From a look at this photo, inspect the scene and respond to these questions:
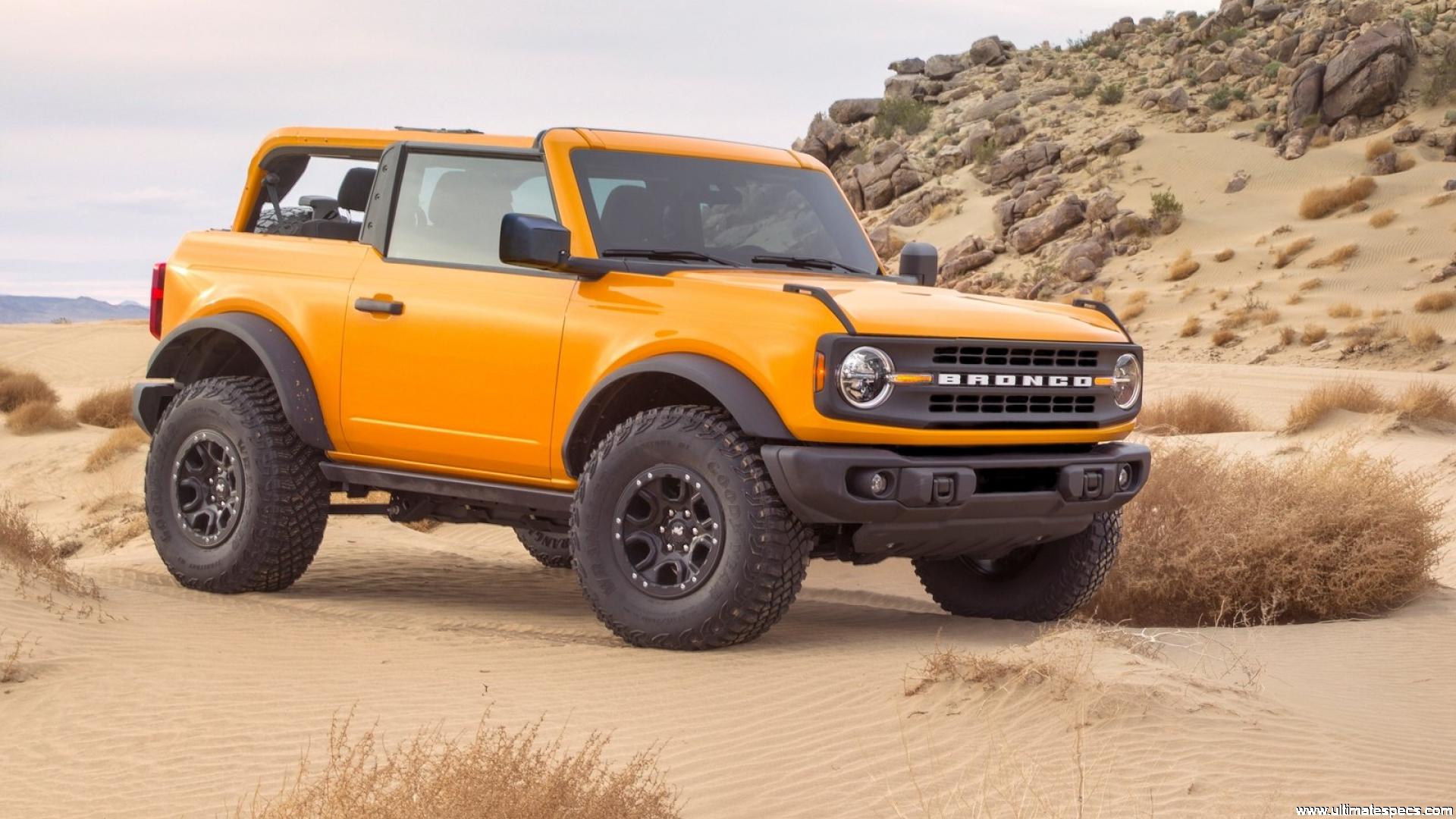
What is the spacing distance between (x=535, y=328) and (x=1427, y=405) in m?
12.9

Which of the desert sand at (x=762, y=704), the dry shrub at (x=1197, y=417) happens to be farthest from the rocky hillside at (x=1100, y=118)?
the desert sand at (x=762, y=704)

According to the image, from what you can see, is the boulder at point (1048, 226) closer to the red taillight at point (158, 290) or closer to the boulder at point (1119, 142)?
the boulder at point (1119, 142)

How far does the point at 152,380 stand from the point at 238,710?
4649 mm

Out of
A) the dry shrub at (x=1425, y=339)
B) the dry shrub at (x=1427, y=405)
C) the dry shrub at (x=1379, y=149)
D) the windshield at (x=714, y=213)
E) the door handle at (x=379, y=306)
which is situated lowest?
the dry shrub at (x=1425, y=339)

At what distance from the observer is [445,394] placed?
26.2ft

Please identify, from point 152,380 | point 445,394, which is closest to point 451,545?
point 152,380

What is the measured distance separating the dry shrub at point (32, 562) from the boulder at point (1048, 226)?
1342 inches

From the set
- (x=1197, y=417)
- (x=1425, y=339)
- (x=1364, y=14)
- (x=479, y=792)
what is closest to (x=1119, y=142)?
(x=1364, y=14)

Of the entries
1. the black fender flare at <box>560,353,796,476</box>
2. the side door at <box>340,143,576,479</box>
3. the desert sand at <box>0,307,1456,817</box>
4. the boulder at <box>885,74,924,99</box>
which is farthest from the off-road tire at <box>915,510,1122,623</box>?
the boulder at <box>885,74,924,99</box>

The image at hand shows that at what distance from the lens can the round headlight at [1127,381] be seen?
769cm

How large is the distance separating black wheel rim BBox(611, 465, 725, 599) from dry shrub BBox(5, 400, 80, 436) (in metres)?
18.4

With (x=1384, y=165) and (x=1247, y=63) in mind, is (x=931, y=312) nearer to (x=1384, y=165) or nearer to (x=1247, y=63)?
(x=1384, y=165)

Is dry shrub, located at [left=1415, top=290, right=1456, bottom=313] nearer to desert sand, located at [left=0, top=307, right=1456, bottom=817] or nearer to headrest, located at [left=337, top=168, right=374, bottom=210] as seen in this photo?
desert sand, located at [left=0, top=307, right=1456, bottom=817]

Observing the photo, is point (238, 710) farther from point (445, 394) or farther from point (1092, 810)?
point (1092, 810)
